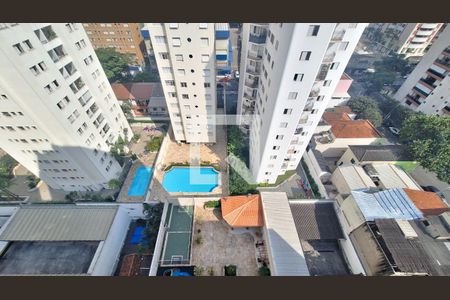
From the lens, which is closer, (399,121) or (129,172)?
(129,172)

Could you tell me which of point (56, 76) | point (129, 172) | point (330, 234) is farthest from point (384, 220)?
point (56, 76)

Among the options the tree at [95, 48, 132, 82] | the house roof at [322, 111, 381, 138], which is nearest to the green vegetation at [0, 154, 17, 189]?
the tree at [95, 48, 132, 82]

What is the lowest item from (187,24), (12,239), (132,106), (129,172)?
(12,239)

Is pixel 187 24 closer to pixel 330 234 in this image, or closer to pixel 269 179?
pixel 269 179

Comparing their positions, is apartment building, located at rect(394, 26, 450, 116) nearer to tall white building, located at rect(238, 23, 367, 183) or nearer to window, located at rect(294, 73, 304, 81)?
tall white building, located at rect(238, 23, 367, 183)

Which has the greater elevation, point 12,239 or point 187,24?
point 187,24

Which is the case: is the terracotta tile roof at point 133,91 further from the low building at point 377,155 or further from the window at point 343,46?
the low building at point 377,155
